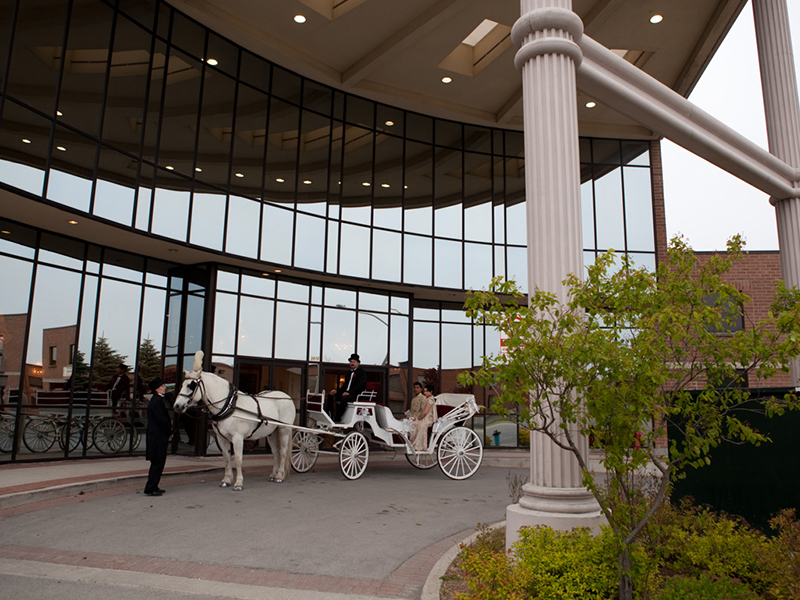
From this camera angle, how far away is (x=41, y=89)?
1280 centimetres

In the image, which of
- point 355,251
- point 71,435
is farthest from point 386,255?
point 71,435

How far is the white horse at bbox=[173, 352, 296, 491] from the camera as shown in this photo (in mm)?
11430

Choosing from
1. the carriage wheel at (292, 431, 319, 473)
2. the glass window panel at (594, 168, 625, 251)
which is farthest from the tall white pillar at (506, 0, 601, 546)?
the glass window panel at (594, 168, 625, 251)

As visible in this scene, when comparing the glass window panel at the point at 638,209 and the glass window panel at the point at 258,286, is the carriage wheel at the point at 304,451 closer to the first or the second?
the glass window panel at the point at 258,286

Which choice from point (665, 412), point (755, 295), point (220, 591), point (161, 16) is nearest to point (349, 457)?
point (220, 591)

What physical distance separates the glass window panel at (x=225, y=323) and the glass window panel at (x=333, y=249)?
311 cm

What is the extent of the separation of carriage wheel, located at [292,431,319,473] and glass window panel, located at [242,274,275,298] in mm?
4704

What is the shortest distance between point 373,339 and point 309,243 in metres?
3.88

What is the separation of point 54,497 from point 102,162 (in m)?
7.59

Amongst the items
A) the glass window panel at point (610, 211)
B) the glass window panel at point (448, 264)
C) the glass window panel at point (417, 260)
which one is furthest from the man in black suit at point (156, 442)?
the glass window panel at point (610, 211)

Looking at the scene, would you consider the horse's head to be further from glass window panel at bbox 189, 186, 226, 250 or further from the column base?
the column base

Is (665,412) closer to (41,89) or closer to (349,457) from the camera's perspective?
(349,457)

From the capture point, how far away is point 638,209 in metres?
22.6

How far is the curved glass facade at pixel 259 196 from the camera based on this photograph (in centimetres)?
1339
